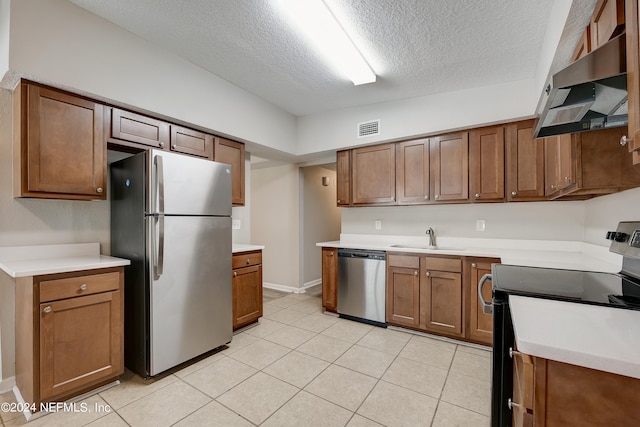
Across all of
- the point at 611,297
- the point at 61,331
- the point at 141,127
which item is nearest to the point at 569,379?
the point at 611,297

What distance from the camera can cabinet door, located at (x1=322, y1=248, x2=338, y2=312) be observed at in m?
3.55

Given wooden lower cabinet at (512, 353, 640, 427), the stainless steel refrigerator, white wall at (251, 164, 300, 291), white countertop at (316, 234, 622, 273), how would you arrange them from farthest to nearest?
white wall at (251, 164, 300, 291)
the stainless steel refrigerator
white countertop at (316, 234, 622, 273)
wooden lower cabinet at (512, 353, 640, 427)

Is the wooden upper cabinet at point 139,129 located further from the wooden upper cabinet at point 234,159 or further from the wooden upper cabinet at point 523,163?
the wooden upper cabinet at point 523,163

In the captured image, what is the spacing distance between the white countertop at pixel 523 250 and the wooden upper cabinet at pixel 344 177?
0.59 m

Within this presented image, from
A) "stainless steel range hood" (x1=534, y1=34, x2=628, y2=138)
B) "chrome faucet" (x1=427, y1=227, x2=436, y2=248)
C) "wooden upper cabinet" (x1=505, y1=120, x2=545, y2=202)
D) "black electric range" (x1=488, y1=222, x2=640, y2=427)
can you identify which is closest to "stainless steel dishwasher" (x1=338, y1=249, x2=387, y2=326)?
"chrome faucet" (x1=427, y1=227, x2=436, y2=248)

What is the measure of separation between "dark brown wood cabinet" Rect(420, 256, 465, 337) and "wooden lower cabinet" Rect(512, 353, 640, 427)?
214cm

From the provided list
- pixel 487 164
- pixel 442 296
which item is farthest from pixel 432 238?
pixel 487 164

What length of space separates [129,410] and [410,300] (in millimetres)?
2542

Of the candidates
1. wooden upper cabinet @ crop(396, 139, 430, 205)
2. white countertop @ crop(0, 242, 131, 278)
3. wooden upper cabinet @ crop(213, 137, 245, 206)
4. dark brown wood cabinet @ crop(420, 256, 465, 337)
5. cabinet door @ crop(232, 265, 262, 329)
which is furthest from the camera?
wooden upper cabinet @ crop(396, 139, 430, 205)

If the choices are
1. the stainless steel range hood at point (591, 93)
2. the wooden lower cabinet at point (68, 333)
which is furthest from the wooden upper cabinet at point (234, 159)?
the stainless steel range hood at point (591, 93)

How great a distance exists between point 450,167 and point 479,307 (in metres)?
1.48

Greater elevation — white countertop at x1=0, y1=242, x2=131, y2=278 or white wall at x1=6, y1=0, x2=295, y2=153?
white wall at x1=6, y1=0, x2=295, y2=153

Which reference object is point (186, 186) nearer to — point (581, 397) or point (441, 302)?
point (581, 397)

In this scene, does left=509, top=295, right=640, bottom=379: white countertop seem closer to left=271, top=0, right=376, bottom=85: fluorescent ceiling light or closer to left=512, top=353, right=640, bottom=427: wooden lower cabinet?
left=512, top=353, right=640, bottom=427: wooden lower cabinet
